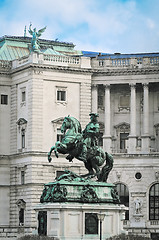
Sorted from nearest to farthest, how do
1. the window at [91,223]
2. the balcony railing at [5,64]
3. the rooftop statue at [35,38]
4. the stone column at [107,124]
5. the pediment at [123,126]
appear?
the window at [91,223], the rooftop statue at [35,38], the stone column at [107,124], the balcony railing at [5,64], the pediment at [123,126]

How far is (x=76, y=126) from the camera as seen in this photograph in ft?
207

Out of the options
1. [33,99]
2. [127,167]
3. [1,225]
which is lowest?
[1,225]

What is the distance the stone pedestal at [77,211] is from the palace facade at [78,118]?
41.5 metres

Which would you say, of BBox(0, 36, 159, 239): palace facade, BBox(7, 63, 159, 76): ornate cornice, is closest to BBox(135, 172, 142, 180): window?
BBox(0, 36, 159, 239): palace facade

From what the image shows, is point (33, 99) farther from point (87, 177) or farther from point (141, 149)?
point (87, 177)

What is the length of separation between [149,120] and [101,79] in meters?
7.39

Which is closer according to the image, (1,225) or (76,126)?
(76,126)

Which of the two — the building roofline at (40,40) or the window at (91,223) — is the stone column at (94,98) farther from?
the window at (91,223)

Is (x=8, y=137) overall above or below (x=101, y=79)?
below

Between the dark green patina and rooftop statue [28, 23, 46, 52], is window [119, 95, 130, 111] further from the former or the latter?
the dark green patina

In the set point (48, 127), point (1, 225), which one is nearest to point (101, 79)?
point (48, 127)

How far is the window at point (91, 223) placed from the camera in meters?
61.2

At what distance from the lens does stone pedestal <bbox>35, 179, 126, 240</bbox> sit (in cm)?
6066

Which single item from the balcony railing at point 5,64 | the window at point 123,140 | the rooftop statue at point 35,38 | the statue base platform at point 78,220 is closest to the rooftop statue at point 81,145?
the statue base platform at point 78,220
